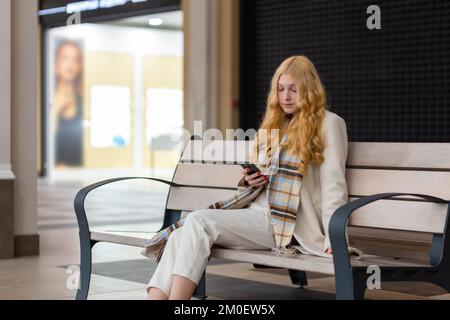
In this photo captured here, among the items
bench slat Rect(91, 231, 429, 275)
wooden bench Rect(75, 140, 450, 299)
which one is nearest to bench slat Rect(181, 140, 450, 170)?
wooden bench Rect(75, 140, 450, 299)

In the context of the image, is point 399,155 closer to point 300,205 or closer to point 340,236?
point 300,205

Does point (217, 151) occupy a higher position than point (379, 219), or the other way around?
point (217, 151)

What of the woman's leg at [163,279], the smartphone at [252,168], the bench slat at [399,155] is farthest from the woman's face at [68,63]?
the woman's leg at [163,279]

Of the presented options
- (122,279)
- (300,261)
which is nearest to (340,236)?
(300,261)

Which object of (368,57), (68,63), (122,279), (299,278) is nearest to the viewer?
(299,278)

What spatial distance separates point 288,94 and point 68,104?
18.8m

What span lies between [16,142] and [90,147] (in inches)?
637

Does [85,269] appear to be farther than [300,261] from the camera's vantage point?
Yes

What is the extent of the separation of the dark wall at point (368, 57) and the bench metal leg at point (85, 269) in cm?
376

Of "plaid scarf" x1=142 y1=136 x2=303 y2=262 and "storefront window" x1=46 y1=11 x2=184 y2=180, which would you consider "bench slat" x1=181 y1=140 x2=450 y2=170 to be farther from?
"storefront window" x1=46 y1=11 x2=184 y2=180

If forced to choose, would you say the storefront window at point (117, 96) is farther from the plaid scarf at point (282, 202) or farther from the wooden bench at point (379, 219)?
the plaid scarf at point (282, 202)

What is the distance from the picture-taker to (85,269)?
472 centimetres

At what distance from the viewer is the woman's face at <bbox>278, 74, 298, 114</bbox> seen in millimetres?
4230

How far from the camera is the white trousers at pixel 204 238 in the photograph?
386cm
